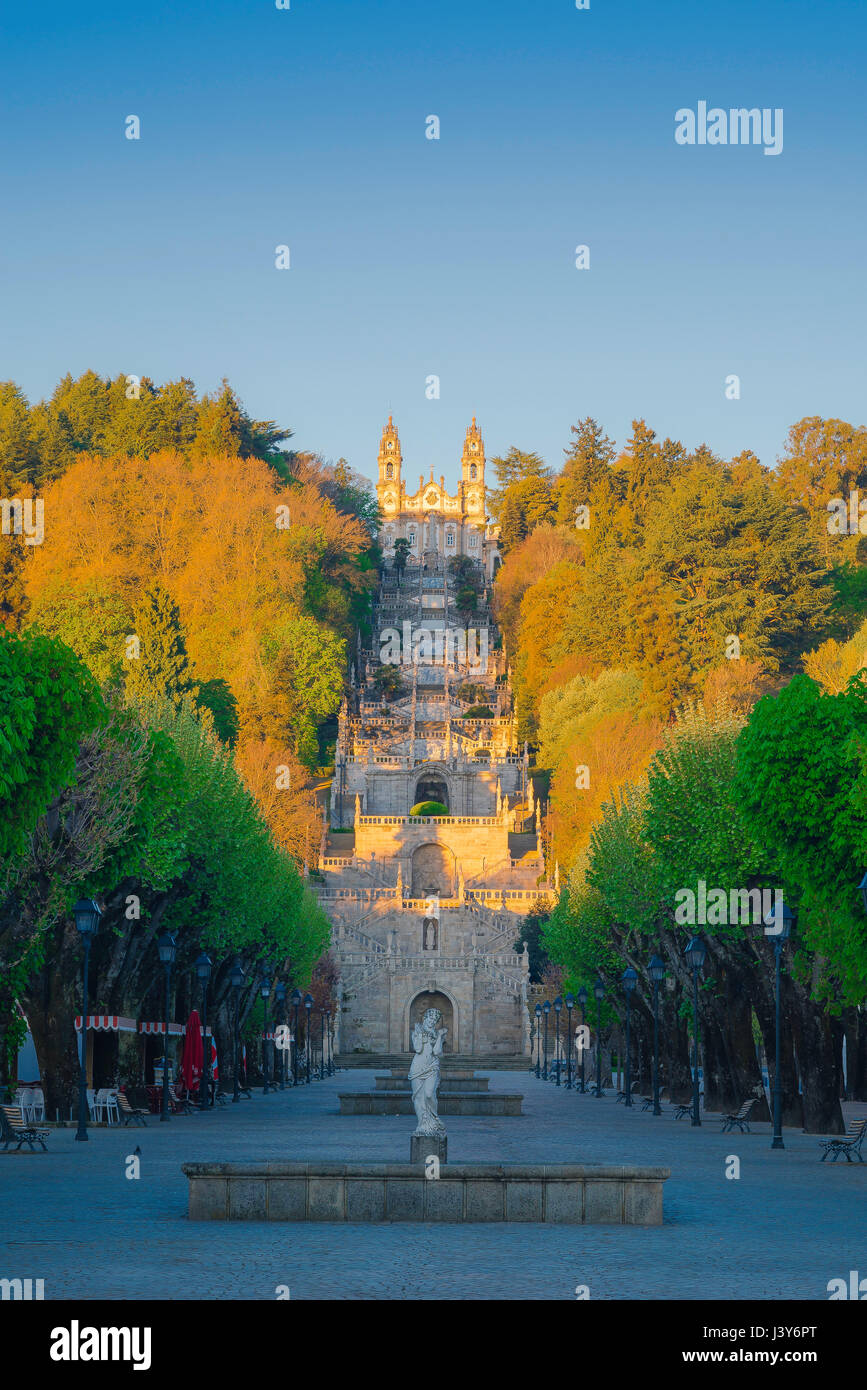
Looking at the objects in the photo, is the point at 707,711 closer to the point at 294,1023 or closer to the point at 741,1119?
the point at 294,1023

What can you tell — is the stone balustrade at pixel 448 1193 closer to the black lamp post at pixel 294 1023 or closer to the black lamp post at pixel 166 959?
the black lamp post at pixel 166 959

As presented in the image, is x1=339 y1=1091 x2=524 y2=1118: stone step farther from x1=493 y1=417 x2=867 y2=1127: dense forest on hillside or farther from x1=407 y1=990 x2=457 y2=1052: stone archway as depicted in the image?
x1=407 y1=990 x2=457 y2=1052: stone archway

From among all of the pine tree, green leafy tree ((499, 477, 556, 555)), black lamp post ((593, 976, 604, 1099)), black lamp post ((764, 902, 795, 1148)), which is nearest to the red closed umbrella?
black lamp post ((764, 902, 795, 1148))

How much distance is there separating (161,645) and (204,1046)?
Result: 194 feet

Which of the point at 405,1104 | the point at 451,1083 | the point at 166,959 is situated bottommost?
the point at 451,1083

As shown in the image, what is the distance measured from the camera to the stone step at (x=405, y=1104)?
141 feet

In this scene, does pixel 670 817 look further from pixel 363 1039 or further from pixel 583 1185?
pixel 363 1039

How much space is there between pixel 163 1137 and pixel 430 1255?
1780cm

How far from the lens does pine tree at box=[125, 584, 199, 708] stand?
96812mm

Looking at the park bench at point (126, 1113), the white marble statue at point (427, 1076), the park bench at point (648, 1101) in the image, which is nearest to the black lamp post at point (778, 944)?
the white marble statue at point (427, 1076)

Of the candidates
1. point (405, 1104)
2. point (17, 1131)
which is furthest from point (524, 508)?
point (17, 1131)

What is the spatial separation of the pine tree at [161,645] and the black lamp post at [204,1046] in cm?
5013

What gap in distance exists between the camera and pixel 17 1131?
90.6 feet
